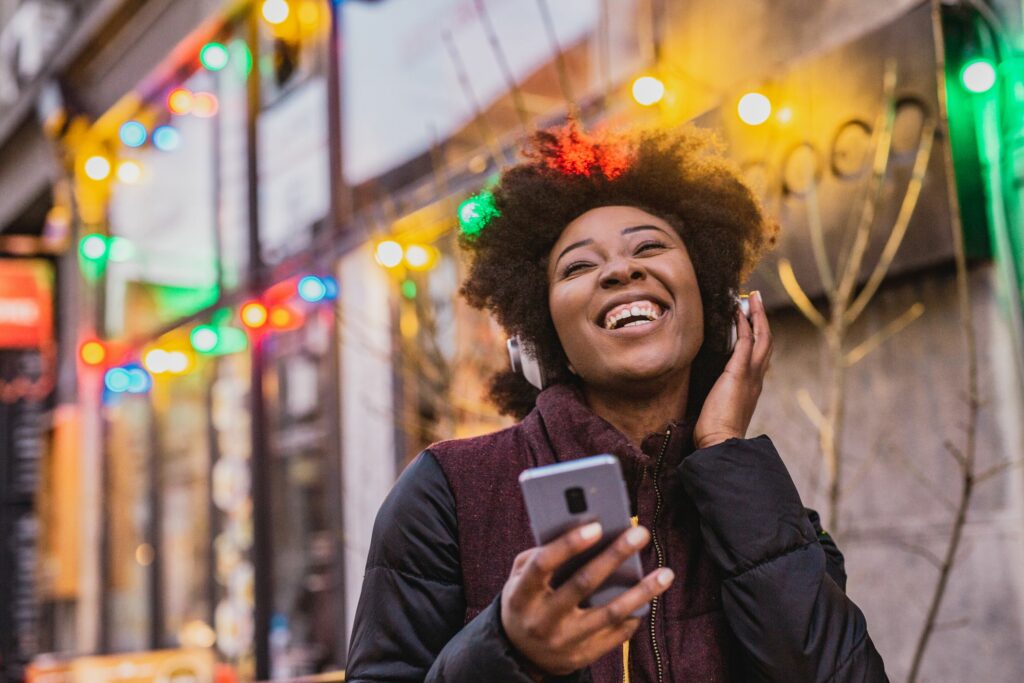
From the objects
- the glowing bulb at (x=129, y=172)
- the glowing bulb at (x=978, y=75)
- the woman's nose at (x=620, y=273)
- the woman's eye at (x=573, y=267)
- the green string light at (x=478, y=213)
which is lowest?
the woman's nose at (x=620, y=273)

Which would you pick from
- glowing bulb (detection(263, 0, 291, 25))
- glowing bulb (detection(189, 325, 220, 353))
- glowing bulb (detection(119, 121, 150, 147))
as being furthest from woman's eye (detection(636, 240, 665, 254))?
A: glowing bulb (detection(119, 121, 150, 147))

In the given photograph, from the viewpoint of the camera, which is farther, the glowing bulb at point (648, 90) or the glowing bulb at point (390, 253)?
the glowing bulb at point (390, 253)

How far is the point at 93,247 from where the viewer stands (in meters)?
11.1

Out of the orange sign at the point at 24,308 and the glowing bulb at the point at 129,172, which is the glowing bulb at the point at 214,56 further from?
the orange sign at the point at 24,308

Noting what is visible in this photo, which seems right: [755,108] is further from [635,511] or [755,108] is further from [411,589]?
[411,589]

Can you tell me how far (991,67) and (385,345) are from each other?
4.00 metres

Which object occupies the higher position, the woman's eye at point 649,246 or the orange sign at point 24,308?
the orange sign at point 24,308

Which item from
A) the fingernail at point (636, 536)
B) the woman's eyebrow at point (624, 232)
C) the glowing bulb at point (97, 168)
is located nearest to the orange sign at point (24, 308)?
the glowing bulb at point (97, 168)

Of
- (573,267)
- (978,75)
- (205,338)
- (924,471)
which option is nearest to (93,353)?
→ (205,338)

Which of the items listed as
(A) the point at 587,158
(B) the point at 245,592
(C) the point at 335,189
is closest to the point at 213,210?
(C) the point at 335,189

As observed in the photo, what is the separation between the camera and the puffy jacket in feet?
5.12

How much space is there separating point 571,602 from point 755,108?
336 centimetres

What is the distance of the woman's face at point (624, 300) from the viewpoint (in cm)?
173

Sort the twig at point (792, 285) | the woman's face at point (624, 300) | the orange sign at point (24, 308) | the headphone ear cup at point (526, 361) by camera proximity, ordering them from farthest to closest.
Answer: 1. the orange sign at point (24, 308)
2. the twig at point (792, 285)
3. the headphone ear cup at point (526, 361)
4. the woman's face at point (624, 300)
